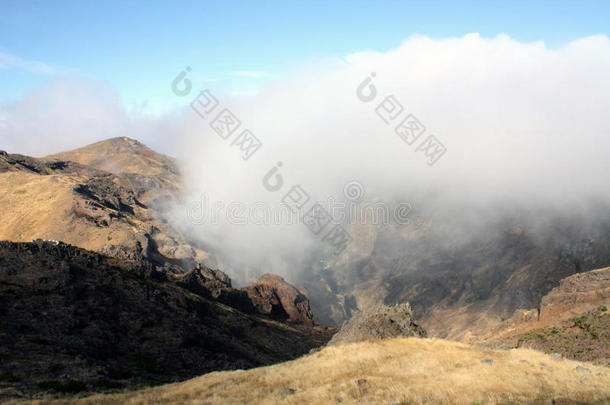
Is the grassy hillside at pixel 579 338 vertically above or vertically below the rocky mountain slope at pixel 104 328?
below

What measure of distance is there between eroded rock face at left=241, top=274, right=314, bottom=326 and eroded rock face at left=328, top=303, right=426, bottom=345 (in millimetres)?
81366

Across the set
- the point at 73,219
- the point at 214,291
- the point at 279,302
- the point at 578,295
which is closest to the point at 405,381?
the point at 578,295

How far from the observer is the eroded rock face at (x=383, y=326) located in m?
45.2

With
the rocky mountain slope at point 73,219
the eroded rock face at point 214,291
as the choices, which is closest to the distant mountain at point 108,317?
the eroded rock face at point 214,291

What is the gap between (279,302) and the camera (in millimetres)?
138750

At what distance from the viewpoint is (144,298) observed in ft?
248

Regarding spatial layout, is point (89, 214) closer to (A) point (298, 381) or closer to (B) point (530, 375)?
(A) point (298, 381)

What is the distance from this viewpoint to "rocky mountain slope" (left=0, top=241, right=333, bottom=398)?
127ft

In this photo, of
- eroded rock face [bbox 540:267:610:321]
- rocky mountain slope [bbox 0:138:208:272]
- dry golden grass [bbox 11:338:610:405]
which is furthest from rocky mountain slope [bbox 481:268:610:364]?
rocky mountain slope [bbox 0:138:208:272]

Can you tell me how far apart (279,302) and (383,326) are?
3753 inches

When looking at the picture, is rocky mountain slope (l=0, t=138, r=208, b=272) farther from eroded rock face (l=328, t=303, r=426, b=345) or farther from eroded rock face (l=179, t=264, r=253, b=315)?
eroded rock face (l=328, t=303, r=426, b=345)

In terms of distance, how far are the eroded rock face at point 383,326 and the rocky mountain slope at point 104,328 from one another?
19806mm

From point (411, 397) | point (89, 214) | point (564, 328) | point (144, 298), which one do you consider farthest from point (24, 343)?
point (89, 214)

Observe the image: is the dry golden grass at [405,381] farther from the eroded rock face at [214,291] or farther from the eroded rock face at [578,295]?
the eroded rock face at [214,291]
